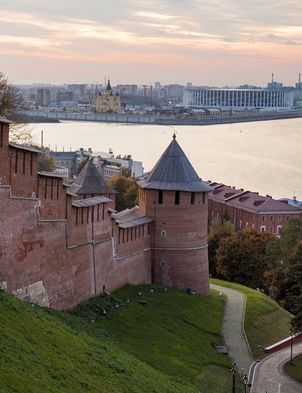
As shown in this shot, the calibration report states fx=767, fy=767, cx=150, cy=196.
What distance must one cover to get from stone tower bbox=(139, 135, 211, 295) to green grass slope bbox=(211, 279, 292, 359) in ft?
4.67

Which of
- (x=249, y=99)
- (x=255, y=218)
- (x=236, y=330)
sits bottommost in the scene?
(x=255, y=218)

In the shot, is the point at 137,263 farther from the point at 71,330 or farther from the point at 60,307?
the point at 71,330

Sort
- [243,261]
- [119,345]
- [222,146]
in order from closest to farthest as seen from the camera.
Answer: [119,345], [243,261], [222,146]

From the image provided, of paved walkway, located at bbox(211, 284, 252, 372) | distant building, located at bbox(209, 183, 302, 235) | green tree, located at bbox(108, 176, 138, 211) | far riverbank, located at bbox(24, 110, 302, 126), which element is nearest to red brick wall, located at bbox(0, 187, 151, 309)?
paved walkway, located at bbox(211, 284, 252, 372)

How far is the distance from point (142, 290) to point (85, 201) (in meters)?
2.72

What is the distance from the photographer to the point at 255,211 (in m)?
38.2

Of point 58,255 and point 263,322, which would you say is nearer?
point 58,255

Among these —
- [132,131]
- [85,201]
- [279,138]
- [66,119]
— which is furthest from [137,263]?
[66,119]

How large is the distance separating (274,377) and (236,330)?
2.16 metres

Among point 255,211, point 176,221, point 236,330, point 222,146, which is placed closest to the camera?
point 236,330

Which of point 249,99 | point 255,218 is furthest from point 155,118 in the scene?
point 255,218

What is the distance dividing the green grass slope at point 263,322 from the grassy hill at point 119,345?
667 mm

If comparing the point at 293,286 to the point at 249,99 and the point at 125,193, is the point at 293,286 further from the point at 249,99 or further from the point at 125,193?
the point at 249,99

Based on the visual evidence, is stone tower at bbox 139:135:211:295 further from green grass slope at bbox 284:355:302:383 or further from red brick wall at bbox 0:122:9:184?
red brick wall at bbox 0:122:9:184
